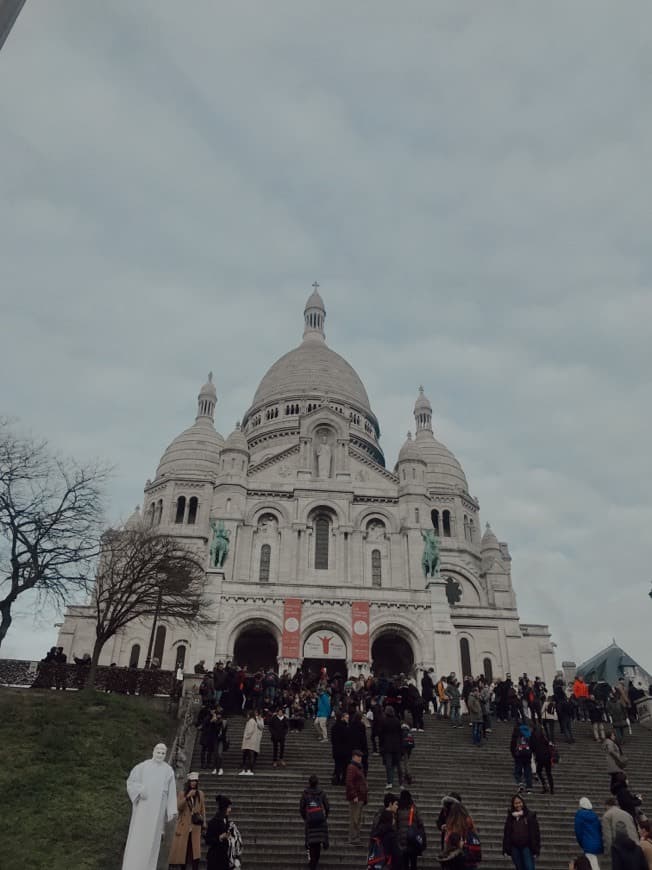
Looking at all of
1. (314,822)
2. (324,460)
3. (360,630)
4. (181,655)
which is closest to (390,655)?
(360,630)

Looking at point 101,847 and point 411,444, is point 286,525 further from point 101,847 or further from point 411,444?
point 101,847

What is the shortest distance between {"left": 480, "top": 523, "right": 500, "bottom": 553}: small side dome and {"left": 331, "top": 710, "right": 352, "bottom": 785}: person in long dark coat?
125ft

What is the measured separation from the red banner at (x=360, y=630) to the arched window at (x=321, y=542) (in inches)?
153

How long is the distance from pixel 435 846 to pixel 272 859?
274 centimetres

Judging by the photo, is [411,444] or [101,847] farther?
[411,444]

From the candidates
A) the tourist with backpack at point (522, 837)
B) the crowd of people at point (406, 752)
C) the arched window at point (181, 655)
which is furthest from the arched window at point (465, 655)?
the tourist with backpack at point (522, 837)

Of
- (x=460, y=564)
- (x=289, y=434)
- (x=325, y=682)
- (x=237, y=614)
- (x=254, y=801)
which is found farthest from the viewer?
A: (x=289, y=434)

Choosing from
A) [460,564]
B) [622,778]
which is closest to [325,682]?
[622,778]

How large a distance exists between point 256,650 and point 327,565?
5991 millimetres

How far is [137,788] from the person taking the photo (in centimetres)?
864

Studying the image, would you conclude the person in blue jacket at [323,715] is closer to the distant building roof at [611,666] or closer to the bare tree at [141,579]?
the bare tree at [141,579]

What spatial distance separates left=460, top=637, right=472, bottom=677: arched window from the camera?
4191cm

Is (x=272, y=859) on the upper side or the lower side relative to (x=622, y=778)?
lower

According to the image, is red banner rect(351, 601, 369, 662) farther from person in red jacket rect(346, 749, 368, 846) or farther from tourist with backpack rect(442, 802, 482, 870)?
tourist with backpack rect(442, 802, 482, 870)
